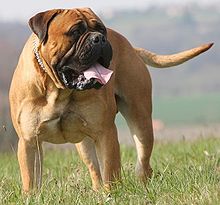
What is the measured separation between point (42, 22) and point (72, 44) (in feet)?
1.04

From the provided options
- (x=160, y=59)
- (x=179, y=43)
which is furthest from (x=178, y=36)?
(x=160, y=59)

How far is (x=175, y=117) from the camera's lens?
45125mm

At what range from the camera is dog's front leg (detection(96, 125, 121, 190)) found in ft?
25.2

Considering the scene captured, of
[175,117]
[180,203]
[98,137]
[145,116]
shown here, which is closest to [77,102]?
[98,137]

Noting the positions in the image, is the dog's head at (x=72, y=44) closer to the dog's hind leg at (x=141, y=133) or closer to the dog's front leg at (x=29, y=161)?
the dog's front leg at (x=29, y=161)

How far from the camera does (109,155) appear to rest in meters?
7.68

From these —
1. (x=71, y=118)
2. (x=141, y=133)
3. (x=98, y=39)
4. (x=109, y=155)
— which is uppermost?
(x=98, y=39)

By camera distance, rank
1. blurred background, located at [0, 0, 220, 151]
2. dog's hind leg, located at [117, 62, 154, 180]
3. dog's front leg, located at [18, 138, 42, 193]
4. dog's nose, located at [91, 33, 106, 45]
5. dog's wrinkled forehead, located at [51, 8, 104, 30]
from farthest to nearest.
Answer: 1. blurred background, located at [0, 0, 220, 151]
2. dog's hind leg, located at [117, 62, 154, 180]
3. dog's front leg, located at [18, 138, 42, 193]
4. dog's wrinkled forehead, located at [51, 8, 104, 30]
5. dog's nose, located at [91, 33, 106, 45]

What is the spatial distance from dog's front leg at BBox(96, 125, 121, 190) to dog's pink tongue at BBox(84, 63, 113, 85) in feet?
1.88

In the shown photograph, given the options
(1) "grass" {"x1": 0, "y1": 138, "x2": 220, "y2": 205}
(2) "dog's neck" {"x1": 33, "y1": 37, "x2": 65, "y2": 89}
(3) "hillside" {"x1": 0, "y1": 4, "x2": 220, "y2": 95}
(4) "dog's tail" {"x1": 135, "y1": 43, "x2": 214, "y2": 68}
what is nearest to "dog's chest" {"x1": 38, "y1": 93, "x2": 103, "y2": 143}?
(2) "dog's neck" {"x1": 33, "y1": 37, "x2": 65, "y2": 89}

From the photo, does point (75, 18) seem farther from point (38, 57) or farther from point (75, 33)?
point (38, 57)

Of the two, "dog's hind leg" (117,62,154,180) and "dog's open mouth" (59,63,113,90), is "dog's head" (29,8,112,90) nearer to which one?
"dog's open mouth" (59,63,113,90)

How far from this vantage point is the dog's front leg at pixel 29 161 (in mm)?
7848

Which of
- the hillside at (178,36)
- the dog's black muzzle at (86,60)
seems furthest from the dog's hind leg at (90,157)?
the hillside at (178,36)
